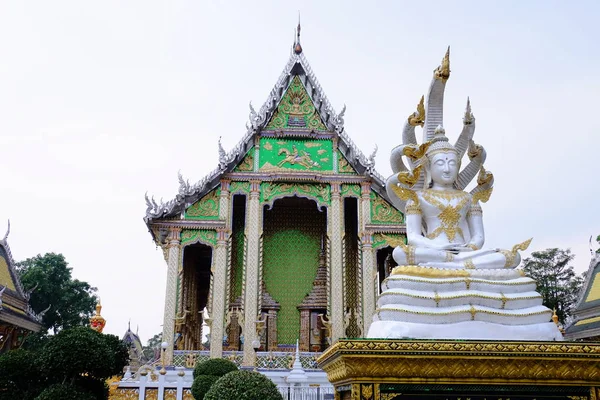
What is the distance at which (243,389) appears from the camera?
5105 millimetres

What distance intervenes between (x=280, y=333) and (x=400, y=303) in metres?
10.5

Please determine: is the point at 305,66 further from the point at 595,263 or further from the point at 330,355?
the point at 330,355

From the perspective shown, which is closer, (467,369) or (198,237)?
(467,369)

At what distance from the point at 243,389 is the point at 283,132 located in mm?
9242

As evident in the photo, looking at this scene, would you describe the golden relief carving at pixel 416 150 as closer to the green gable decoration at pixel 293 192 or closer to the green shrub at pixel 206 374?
the green shrub at pixel 206 374

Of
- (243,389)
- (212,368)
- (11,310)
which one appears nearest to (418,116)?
(243,389)

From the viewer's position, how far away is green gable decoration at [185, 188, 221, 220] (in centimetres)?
1296

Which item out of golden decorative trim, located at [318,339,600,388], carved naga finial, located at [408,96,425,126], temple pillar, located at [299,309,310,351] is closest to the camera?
golden decorative trim, located at [318,339,600,388]

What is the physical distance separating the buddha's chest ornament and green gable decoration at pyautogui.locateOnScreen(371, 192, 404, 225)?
28.8 feet

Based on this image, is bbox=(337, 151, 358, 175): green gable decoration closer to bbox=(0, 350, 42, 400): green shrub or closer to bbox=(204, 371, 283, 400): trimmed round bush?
bbox=(0, 350, 42, 400): green shrub

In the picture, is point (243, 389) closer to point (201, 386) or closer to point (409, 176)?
point (409, 176)

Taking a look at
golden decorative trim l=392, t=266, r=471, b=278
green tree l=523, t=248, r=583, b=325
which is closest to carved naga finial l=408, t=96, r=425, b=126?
golden decorative trim l=392, t=266, r=471, b=278

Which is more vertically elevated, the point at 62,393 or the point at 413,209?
the point at 413,209

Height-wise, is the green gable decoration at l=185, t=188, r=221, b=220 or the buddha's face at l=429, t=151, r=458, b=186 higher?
the green gable decoration at l=185, t=188, r=221, b=220
